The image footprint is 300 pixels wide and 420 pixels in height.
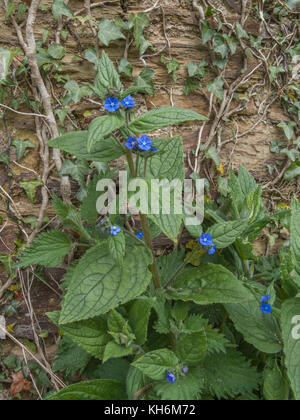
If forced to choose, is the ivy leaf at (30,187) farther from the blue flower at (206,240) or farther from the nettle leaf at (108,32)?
the blue flower at (206,240)

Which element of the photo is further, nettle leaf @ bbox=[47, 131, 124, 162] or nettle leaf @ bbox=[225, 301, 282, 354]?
nettle leaf @ bbox=[225, 301, 282, 354]

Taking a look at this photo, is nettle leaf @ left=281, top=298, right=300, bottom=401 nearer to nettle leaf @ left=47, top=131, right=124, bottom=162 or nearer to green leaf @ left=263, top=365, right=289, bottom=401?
green leaf @ left=263, top=365, right=289, bottom=401

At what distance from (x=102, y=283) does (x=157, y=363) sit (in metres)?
0.38

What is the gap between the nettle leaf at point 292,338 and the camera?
51.4 inches

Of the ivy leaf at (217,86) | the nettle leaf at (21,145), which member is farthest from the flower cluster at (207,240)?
the nettle leaf at (21,145)

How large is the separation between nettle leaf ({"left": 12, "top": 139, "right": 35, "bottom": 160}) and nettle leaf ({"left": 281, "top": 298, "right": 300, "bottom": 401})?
1.59 meters

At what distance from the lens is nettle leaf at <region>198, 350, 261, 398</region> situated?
1543 mm

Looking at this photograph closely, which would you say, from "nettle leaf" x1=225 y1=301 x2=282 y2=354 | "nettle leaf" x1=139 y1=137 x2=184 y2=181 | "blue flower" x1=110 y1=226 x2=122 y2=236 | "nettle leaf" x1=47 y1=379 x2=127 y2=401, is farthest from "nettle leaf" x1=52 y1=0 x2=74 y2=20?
"nettle leaf" x1=47 y1=379 x2=127 y2=401

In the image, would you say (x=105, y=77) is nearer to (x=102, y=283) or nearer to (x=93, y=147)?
(x=93, y=147)

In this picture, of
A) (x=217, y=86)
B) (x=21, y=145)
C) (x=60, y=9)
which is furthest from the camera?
(x=217, y=86)

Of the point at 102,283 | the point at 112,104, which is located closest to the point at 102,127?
the point at 112,104

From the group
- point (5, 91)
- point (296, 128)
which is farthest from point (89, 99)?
point (296, 128)

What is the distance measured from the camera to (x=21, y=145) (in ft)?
6.74

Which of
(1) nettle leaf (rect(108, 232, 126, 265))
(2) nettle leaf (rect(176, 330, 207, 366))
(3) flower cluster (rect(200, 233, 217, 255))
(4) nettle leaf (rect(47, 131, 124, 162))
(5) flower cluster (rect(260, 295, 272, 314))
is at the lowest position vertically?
(2) nettle leaf (rect(176, 330, 207, 366))
